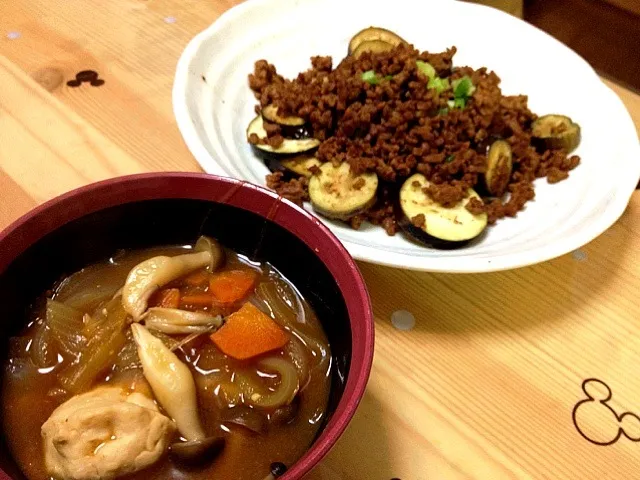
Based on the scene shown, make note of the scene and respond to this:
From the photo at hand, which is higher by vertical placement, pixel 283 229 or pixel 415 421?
pixel 283 229

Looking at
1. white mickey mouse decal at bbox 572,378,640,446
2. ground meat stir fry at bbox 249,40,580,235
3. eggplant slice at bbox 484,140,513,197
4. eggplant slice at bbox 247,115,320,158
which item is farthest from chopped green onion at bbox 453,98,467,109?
white mickey mouse decal at bbox 572,378,640,446

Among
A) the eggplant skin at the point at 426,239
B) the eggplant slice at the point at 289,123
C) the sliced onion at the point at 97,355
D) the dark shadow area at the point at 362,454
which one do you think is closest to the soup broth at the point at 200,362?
the sliced onion at the point at 97,355

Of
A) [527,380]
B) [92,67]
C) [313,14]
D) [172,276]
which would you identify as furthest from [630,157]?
[92,67]

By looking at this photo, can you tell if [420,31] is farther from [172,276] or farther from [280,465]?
[280,465]

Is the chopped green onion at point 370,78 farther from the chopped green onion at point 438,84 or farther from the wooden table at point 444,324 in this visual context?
the wooden table at point 444,324

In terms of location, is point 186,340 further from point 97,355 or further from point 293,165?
point 293,165

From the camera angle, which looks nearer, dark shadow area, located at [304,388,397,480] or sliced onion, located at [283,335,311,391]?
sliced onion, located at [283,335,311,391]

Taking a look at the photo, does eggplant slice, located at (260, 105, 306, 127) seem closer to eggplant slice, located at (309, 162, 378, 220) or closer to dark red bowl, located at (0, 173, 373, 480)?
eggplant slice, located at (309, 162, 378, 220)
